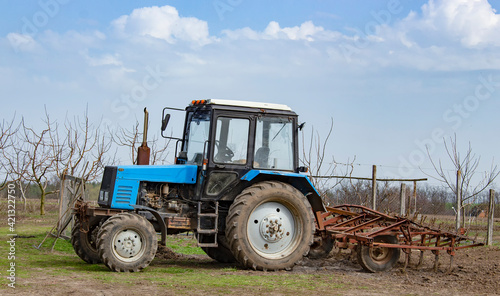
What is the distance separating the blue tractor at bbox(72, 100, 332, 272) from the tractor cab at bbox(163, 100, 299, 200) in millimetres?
16

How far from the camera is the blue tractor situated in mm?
8945

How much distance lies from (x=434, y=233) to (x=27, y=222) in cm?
1220

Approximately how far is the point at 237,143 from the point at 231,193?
31.6 inches

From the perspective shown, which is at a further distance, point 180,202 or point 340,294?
point 180,202

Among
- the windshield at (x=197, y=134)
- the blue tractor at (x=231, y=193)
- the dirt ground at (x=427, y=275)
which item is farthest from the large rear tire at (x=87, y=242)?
the dirt ground at (x=427, y=275)

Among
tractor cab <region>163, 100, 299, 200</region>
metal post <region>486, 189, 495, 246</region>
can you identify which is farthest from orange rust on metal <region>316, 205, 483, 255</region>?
metal post <region>486, 189, 495, 246</region>

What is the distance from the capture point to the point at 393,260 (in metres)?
9.55

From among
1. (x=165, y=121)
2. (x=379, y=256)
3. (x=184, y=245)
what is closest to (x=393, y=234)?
(x=379, y=256)

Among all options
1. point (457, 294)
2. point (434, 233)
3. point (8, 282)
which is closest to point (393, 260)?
point (434, 233)

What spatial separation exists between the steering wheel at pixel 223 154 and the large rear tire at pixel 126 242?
4.89 ft

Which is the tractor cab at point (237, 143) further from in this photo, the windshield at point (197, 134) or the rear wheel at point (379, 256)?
the rear wheel at point (379, 256)

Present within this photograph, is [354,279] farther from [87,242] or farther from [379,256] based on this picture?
[87,242]

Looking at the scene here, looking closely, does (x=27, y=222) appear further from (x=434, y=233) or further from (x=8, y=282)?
(x=434, y=233)

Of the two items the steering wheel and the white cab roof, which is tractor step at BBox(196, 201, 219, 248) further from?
the white cab roof
